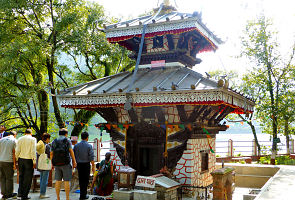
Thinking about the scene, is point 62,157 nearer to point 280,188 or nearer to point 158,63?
point 158,63

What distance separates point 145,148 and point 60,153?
450 centimetres

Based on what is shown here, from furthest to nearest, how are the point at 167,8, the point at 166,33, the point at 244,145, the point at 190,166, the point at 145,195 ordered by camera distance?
the point at 244,145
the point at 167,8
the point at 166,33
the point at 190,166
the point at 145,195

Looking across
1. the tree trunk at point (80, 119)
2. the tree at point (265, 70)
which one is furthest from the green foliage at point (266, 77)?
the tree trunk at point (80, 119)

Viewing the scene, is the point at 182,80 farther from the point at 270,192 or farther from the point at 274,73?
the point at 274,73

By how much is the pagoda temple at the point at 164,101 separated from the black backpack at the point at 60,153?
7.36 feet

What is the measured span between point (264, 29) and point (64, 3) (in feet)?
38.5

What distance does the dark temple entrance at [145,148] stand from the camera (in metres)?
10.6

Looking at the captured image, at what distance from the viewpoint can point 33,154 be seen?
26.6ft

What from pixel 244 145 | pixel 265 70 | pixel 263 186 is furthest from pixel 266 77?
pixel 244 145

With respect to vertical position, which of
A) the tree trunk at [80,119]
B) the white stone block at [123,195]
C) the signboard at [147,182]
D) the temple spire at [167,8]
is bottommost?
the white stone block at [123,195]

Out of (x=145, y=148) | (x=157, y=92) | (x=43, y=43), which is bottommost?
(x=145, y=148)

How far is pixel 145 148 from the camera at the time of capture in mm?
11508

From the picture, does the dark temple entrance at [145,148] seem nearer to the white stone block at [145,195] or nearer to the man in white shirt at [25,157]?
the white stone block at [145,195]

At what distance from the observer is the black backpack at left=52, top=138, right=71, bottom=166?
752 centimetres
